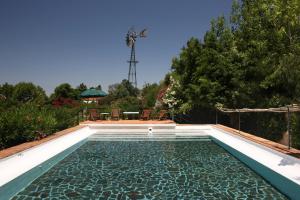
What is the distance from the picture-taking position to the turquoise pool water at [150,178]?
558cm

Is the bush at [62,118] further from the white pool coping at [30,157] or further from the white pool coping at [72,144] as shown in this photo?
the white pool coping at [30,157]

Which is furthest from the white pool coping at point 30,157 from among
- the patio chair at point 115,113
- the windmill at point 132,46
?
the windmill at point 132,46

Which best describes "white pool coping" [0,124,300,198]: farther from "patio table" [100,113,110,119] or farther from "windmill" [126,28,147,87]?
"windmill" [126,28,147,87]

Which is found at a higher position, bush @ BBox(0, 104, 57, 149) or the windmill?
the windmill

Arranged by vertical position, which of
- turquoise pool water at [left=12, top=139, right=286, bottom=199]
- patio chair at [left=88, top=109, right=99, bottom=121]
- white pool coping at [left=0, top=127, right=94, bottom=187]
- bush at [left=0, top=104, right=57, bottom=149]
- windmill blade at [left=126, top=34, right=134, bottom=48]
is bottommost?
turquoise pool water at [left=12, top=139, right=286, bottom=199]

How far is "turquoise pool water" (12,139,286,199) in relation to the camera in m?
5.58

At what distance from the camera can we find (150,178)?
6.76 metres

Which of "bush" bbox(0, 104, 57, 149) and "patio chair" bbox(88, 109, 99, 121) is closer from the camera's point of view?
"bush" bbox(0, 104, 57, 149)

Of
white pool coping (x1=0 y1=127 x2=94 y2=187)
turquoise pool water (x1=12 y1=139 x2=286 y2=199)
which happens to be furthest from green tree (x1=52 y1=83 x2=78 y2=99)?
turquoise pool water (x1=12 y1=139 x2=286 y2=199)

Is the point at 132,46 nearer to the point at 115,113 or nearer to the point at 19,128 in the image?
the point at 115,113

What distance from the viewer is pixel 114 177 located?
688cm

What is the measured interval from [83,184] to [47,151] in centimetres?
332

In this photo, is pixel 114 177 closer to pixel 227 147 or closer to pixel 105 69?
pixel 227 147

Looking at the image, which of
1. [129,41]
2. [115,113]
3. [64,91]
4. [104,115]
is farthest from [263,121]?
[64,91]
